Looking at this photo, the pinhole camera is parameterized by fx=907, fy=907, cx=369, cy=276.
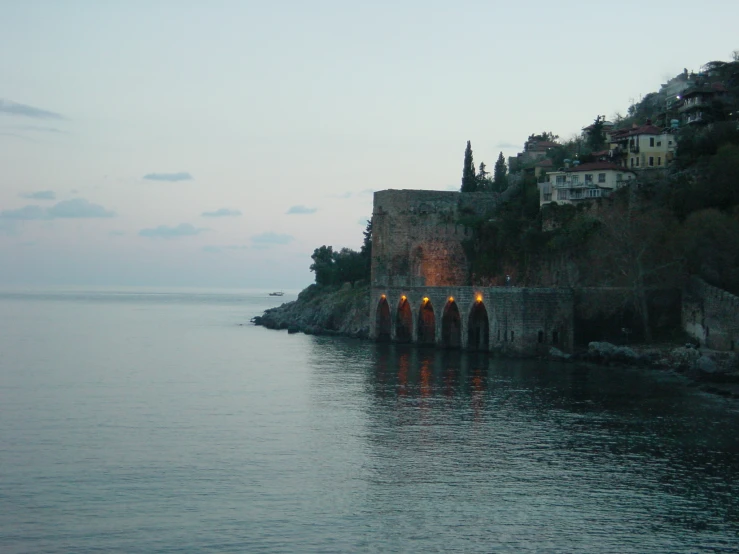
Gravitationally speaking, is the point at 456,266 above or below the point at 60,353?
above

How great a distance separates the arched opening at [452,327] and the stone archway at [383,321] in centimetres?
885

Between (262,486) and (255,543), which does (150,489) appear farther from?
(255,543)

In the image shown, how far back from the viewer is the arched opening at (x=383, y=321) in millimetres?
76375

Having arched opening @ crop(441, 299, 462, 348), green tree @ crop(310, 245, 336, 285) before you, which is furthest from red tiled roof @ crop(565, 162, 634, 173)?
green tree @ crop(310, 245, 336, 285)

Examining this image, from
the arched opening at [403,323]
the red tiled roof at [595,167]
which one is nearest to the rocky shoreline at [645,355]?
the arched opening at [403,323]

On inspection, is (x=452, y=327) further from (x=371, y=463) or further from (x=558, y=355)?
(x=371, y=463)

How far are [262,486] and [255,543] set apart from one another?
16.0 ft

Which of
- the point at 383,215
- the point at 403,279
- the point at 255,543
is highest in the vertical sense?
the point at 383,215

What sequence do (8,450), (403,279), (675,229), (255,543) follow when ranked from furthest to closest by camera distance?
(403,279) < (675,229) < (8,450) < (255,543)

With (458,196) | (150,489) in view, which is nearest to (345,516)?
(150,489)

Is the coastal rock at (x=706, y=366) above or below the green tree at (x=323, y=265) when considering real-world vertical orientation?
below

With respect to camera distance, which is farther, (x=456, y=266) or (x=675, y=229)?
(x=456, y=266)

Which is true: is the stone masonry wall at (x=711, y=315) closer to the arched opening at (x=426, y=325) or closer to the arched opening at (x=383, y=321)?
the arched opening at (x=426, y=325)

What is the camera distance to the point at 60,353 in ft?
225
